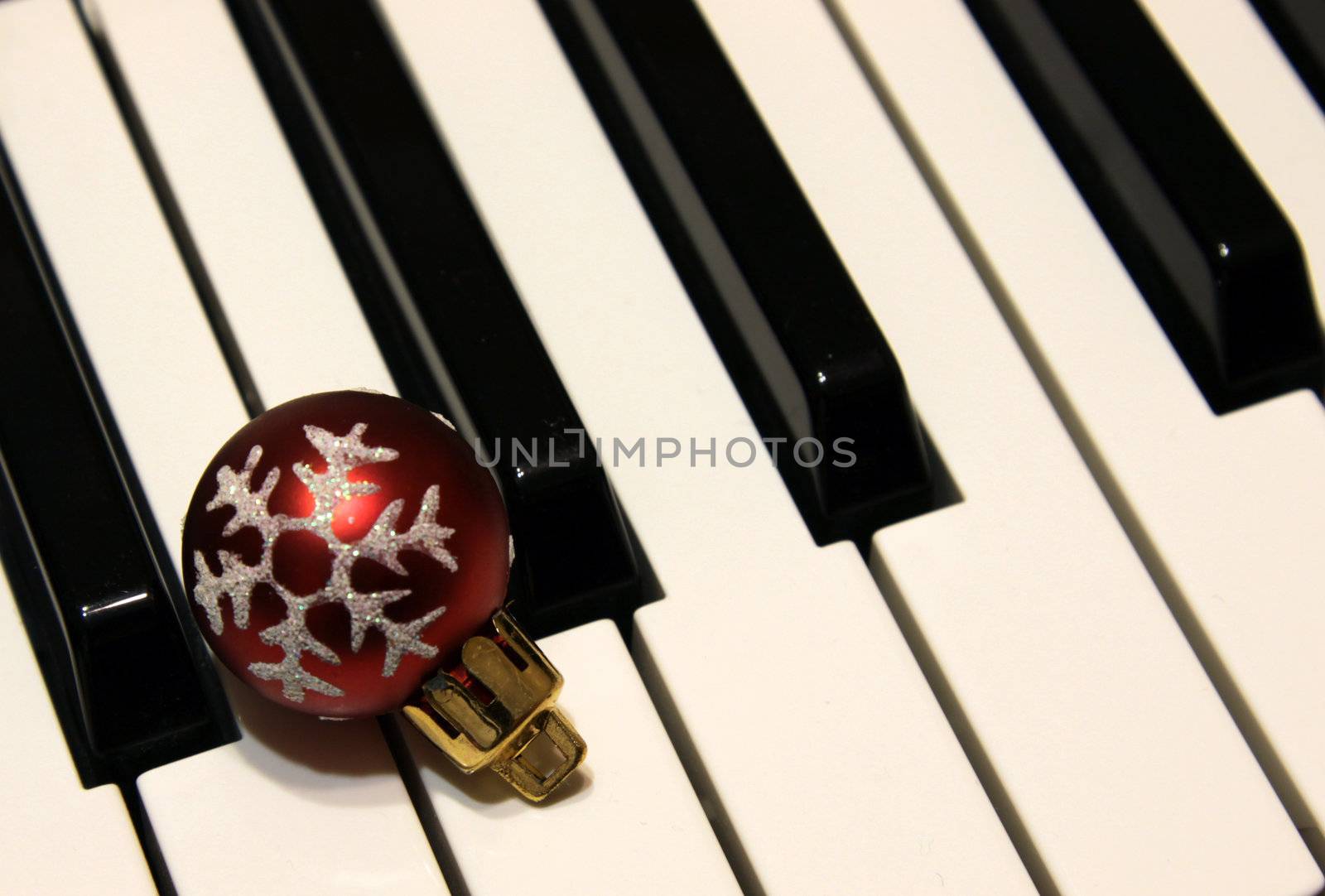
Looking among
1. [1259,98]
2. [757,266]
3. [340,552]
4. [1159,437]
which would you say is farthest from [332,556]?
[1259,98]

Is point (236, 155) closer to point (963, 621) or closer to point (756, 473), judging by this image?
point (756, 473)

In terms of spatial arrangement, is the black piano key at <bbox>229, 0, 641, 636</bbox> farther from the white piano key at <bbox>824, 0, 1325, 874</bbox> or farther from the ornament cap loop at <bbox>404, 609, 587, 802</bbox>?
the white piano key at <bbox>824, 0, 1325, 874</bbox>

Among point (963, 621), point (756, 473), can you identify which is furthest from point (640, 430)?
point (963, 621)

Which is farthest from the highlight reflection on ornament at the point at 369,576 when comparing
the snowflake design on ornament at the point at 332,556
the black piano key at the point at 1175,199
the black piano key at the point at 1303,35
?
the black piano key at the point at 1303,35

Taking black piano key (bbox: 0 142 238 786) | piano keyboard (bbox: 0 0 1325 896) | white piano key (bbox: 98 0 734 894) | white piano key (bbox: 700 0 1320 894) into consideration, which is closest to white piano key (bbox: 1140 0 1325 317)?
piano keyboard (bbox: 0 0 1325 896)

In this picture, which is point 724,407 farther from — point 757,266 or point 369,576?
point 369,576

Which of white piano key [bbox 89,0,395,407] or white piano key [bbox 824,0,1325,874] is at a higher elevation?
white piano key [bbox 89,0,395,407]
